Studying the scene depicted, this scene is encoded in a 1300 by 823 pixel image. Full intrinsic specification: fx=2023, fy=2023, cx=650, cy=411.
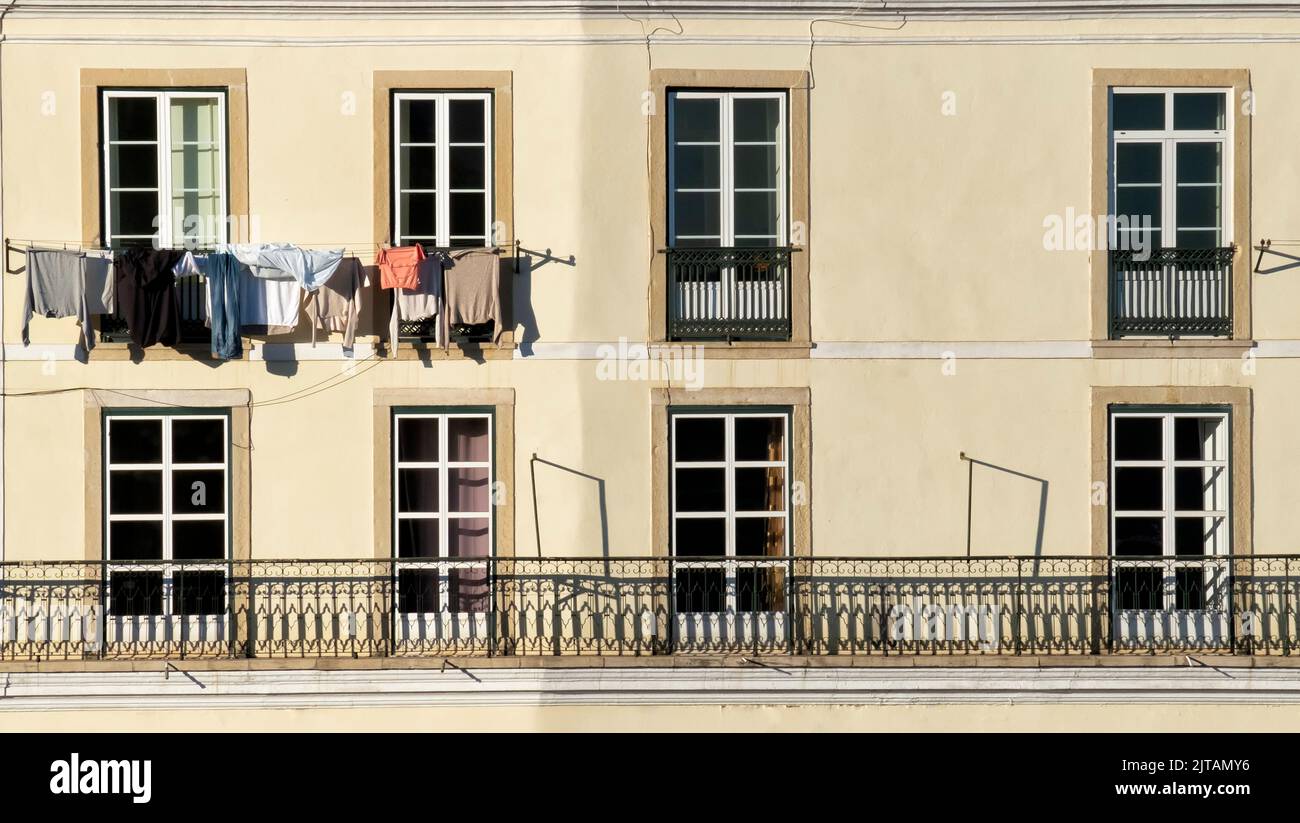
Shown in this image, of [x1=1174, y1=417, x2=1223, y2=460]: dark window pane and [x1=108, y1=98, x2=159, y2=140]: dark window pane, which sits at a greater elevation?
[x1=108, y1=98, x2=159, y2=140]: dark window pane

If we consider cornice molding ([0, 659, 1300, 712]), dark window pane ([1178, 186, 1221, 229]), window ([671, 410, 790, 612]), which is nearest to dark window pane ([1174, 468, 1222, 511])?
cornice molding ([0, 659, 1300, 712])

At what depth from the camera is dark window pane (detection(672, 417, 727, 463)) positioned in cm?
1989

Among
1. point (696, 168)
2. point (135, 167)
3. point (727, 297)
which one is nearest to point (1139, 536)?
point (727, 297)

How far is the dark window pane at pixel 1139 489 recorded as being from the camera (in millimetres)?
20016

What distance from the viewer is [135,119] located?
64.8 feet

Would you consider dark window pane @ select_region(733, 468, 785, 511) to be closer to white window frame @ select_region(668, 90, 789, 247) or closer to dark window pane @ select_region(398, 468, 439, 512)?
white window frame @ select_region(668, 90, 789, 247)

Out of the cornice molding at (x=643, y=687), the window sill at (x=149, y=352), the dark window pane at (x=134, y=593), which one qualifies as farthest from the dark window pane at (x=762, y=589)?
the dark window pane at (x=134, y=593)

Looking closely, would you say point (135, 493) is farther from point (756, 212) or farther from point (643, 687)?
point (756, 212)

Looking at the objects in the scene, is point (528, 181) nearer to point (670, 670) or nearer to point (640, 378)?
point (640, 378)

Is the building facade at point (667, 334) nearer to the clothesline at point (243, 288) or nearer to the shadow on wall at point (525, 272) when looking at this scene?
the shadow on wall at point (525, 272)

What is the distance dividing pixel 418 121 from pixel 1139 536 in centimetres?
819

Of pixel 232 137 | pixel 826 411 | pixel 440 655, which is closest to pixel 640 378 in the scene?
pixel 826 411

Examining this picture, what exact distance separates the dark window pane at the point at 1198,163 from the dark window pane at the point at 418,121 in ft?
24.1

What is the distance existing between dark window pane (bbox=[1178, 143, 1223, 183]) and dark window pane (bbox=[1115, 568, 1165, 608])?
3873mm
